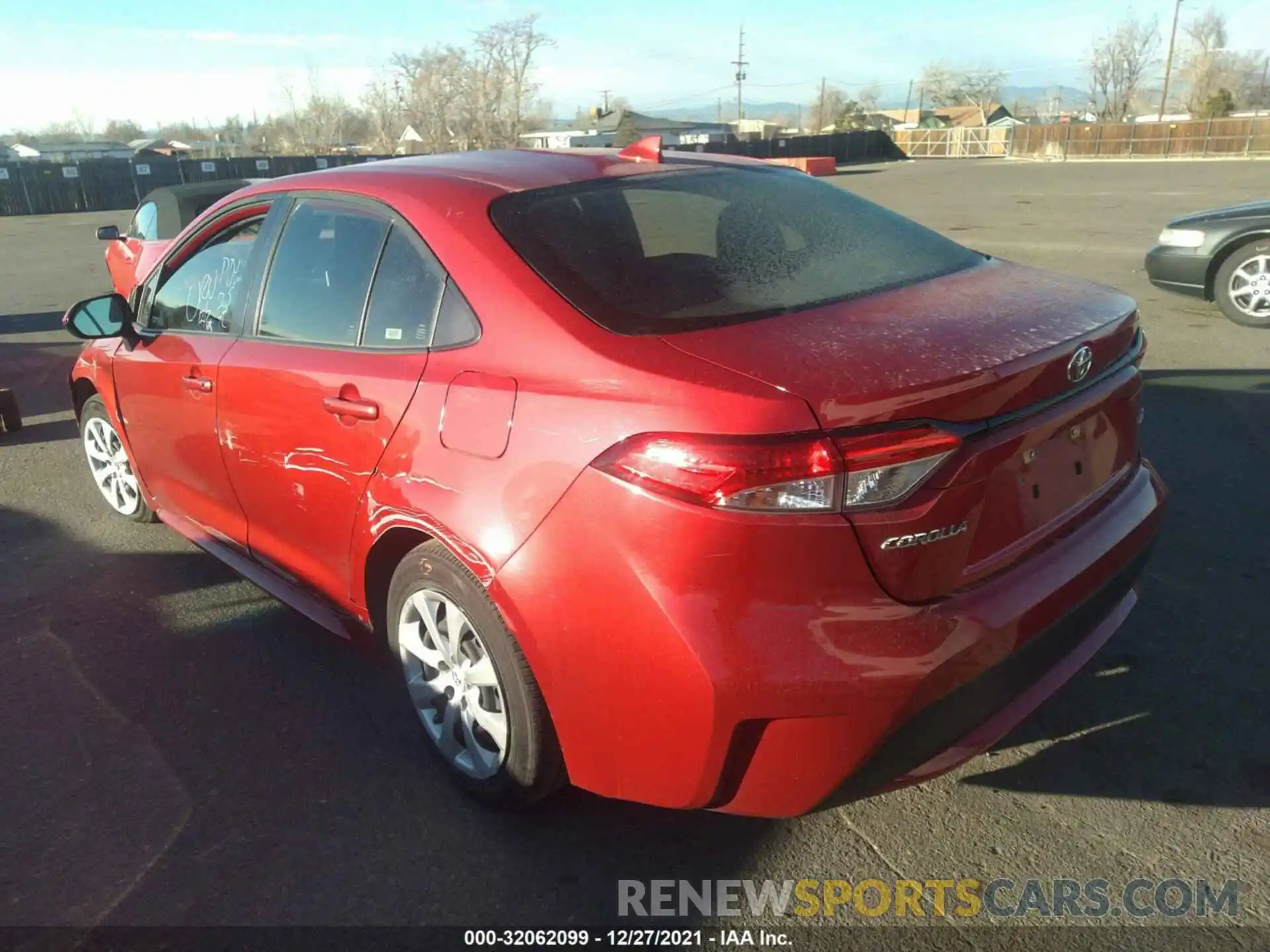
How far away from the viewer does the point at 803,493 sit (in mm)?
1981

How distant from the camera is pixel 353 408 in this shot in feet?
9.13

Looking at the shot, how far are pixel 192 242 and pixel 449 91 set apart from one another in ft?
207

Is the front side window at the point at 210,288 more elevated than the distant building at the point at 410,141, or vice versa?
the distant building at the point at 410,141

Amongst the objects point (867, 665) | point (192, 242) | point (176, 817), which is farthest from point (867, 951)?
point (192, 242)

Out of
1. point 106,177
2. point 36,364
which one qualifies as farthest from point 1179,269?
point 106,177

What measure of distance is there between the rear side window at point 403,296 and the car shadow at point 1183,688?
2003 millimetres

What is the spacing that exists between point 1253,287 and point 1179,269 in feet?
2.02

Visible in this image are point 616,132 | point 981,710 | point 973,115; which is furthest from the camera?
point 973,115

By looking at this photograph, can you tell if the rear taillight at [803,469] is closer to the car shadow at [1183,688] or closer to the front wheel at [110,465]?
the car shadow at [1183,688]

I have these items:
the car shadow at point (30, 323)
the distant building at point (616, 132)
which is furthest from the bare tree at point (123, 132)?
the car shadow at point (30, 323)

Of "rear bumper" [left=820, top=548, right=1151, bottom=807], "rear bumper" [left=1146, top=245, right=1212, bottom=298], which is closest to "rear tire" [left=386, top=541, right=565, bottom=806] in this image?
"rear bumper" [left=820, top=548, right=1151, bottom=807]

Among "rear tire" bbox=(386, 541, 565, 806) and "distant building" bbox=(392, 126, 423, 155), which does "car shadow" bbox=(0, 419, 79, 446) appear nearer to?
"rear tire" bbox=(386, 541, 565, 806)

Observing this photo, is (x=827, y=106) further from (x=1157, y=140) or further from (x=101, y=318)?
(x=101, y=318)

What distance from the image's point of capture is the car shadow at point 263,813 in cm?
247
